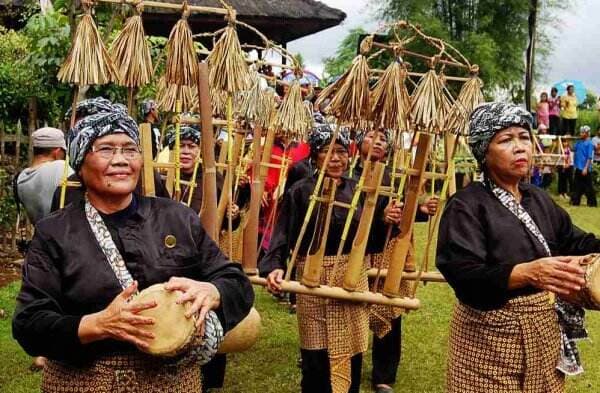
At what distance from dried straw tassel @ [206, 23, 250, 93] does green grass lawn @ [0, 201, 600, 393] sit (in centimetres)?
233

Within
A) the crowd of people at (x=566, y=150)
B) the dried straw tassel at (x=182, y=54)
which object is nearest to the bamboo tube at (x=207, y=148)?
the dried straw tassel at (x=182, y=54)

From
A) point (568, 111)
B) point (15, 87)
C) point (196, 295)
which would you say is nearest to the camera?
point (196, 295)

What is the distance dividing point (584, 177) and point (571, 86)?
4.01 meters

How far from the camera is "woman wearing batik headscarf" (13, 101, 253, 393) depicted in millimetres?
2207

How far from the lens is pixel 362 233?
382cm

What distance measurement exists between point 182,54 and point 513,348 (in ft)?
5.64

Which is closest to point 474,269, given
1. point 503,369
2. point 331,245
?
point 503,369

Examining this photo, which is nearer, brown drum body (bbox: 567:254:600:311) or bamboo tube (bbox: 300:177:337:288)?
brown drum body (bbox: 567:254:600:311)

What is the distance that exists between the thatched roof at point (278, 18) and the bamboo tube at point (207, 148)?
10.3m

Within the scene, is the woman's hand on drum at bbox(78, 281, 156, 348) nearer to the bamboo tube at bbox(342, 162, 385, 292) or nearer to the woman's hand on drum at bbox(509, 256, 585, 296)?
the woman's hand on drum at bbox(509, 256, 585, 296)

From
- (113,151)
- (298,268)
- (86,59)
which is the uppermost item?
(86,59)

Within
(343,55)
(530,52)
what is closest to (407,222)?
(530,52)

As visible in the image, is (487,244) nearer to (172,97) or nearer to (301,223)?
(301,223)

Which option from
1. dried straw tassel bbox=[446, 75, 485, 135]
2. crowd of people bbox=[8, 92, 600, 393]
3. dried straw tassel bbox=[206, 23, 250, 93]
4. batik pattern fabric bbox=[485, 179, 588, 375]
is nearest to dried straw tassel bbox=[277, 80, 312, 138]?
crowd of people bbox=[8, 92, 600, 393]
